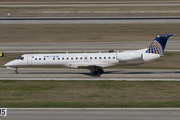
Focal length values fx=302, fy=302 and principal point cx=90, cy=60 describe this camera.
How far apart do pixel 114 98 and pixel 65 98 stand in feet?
15.2

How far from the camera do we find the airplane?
3772 cm

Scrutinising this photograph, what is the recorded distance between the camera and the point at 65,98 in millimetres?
28578

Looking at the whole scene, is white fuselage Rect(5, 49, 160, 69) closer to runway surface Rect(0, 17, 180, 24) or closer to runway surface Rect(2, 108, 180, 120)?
runway surface Rect(2, 108, 180, 120)

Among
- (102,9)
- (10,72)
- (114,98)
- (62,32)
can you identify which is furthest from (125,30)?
(114,98)

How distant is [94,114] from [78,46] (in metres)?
37.1

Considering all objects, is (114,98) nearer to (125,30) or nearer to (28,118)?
(28,118)

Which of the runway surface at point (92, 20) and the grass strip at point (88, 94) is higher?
the runway surface at point (92, 20)

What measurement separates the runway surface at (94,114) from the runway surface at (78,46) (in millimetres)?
31911

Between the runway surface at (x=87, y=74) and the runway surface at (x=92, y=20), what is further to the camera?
the runway surface at (x=92, y=20)

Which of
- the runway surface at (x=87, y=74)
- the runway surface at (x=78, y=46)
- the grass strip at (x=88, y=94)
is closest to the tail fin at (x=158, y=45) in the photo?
the runway surface at (x=87, y=74)

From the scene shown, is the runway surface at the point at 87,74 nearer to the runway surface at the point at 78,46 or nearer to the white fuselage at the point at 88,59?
the white fuselage at the point at 88,59

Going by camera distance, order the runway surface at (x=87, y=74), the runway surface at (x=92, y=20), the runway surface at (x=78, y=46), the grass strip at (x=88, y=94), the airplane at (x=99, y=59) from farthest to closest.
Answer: the runway surface at (x=92, y=20) < the runway surface at (x=78, y=46) < the airplane at (x=99, y=59) < the runway surface at (x=87, y=74) < the grass strip at (x=88, y=94)

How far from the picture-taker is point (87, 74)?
39969 millimetres

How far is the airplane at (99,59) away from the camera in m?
37.7
